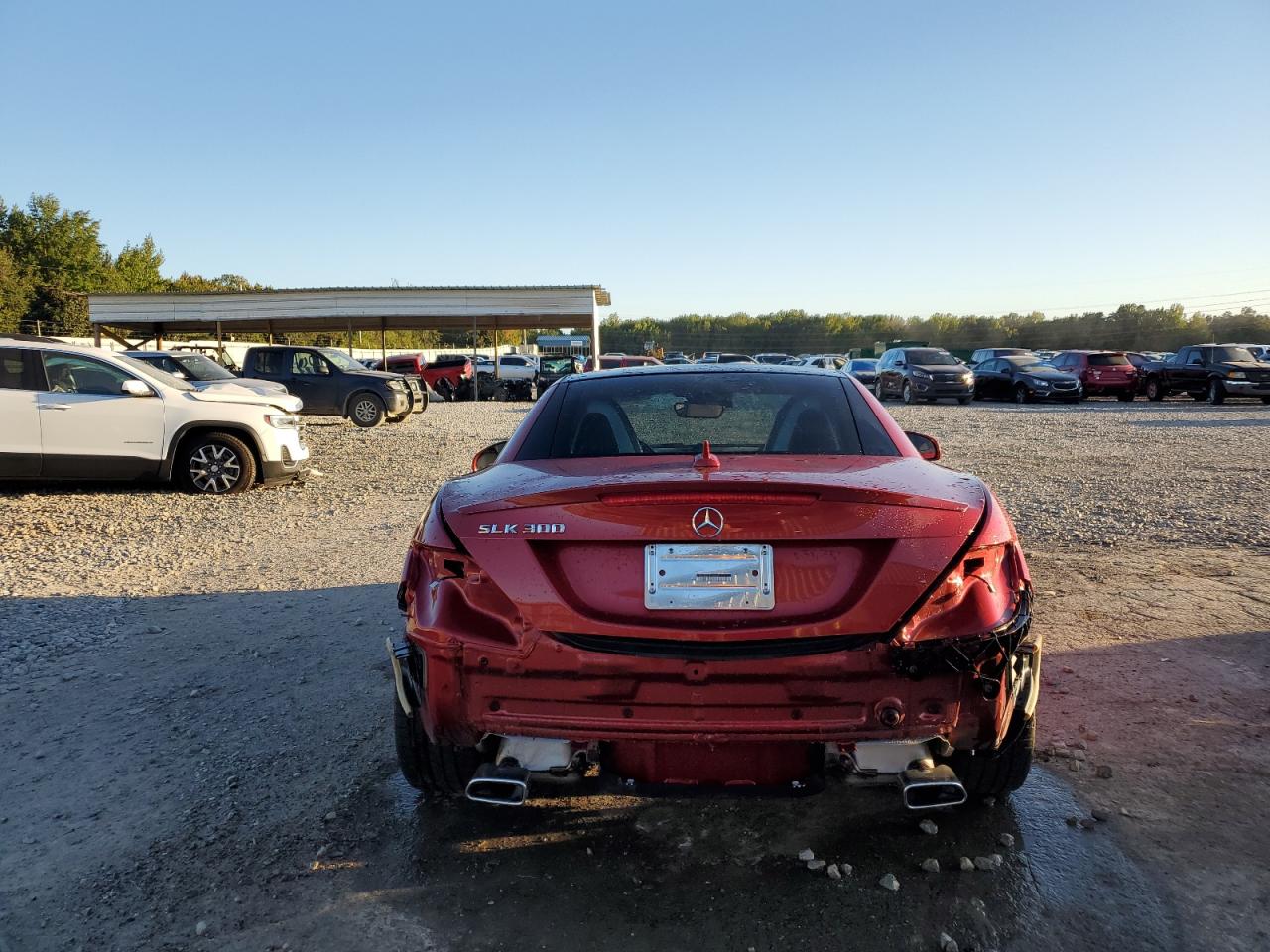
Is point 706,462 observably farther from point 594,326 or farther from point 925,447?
point 594,326

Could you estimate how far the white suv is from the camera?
30.0 feet

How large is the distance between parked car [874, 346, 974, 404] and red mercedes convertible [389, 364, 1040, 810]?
83.0 ft

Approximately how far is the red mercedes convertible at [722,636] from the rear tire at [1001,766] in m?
0.09

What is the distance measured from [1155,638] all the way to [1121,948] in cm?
293

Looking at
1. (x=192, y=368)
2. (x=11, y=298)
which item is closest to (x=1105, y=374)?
(x=192, y=368)

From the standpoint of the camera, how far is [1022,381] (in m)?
27.7

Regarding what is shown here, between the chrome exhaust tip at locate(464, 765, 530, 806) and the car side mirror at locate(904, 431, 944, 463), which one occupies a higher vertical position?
the car side mirror at locate(904, 431, 944, 463)

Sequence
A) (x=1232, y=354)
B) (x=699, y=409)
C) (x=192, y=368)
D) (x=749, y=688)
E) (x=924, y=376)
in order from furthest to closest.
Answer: (x=924, y=376), (x=1232, y=354), (x=192, y=368), (x=699, y=409), (x=749, y=688)

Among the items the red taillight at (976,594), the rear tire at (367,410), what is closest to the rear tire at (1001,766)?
the red taillight at (976,594)

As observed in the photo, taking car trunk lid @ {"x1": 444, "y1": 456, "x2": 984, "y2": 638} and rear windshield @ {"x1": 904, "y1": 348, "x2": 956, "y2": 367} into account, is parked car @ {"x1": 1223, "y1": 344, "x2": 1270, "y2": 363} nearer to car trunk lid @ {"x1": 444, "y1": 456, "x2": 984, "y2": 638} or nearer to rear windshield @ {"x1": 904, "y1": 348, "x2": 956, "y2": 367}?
rear windshield @ {"x1": 904, "y1": 348, "x2": 956, "y2": 367}

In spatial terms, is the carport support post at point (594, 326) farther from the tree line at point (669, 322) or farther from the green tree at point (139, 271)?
the green tree at point (139, 271)

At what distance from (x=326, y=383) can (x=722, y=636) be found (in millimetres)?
18250

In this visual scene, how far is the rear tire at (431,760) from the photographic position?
9.26ft

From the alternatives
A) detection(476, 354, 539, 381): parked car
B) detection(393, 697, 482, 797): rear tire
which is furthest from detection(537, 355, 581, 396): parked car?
detection(393, 697, 482, 797): rear tire
